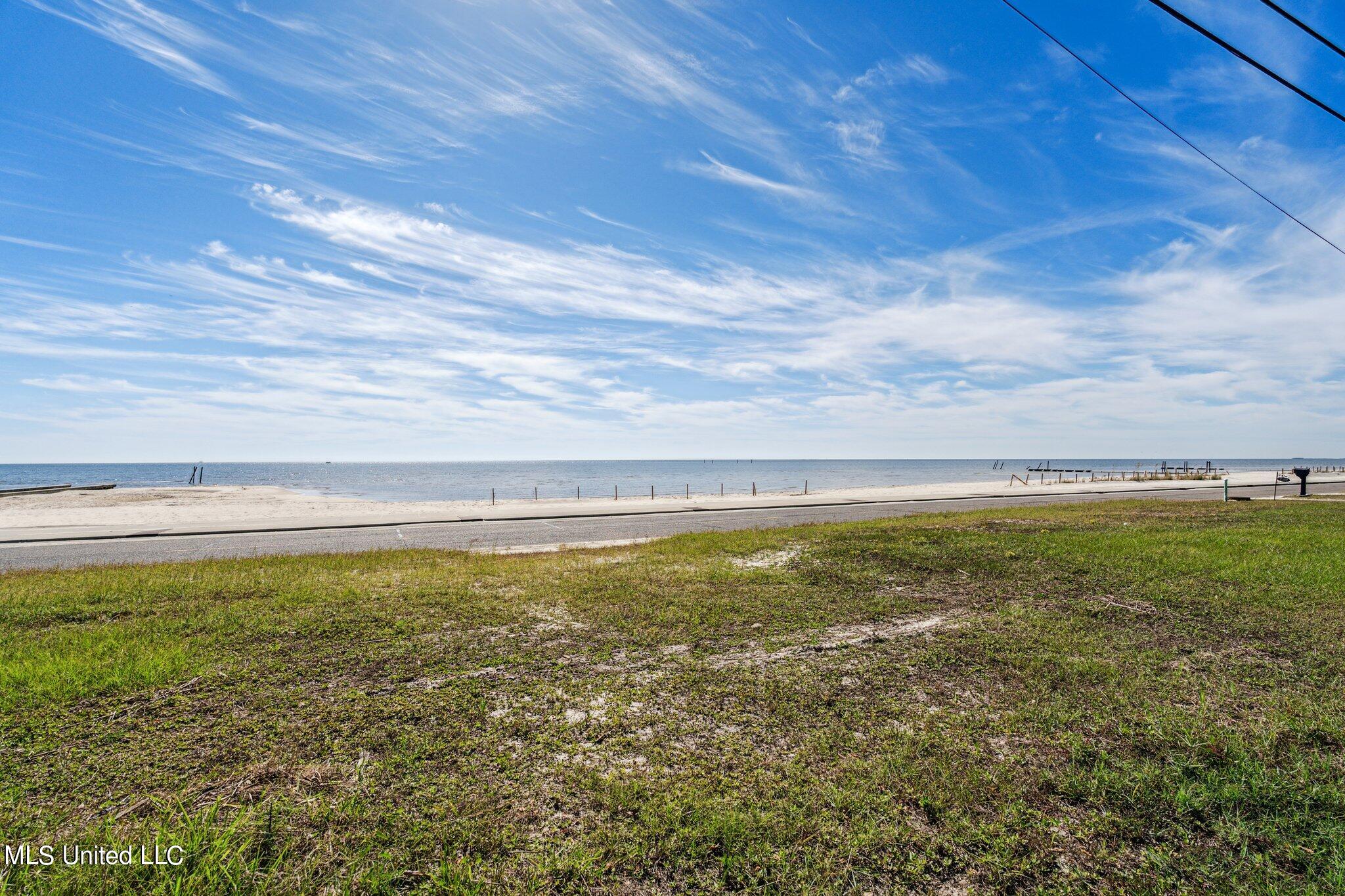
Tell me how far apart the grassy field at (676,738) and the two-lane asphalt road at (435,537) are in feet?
23.4

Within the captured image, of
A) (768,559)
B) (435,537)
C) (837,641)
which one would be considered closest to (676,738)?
(837,641)

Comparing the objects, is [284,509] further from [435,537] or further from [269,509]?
[435,537]

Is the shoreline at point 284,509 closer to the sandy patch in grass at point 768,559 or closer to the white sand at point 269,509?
the white sand at point 269,509

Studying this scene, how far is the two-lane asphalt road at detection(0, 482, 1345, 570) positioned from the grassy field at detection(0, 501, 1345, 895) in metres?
7.12

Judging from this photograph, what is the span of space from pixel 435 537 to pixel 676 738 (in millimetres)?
18317

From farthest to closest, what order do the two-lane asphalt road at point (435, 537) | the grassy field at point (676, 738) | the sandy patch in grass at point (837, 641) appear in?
the two-lane asphalt road at point (435, 537)
the sandy patch in grass at point (837, 641)
the grassy field at point (676, 738)

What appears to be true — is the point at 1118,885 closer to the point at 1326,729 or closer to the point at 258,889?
the point at 1326,729

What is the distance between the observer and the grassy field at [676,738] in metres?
3.73

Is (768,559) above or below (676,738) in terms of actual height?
above

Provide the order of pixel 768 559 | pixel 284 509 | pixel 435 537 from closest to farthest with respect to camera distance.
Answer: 1. pixel 768 559
2. pixel 435 537
3. pixel 284 509

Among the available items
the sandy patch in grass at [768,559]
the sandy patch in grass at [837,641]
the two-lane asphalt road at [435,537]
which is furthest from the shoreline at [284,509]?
the sandy patch in grass at [837,641]

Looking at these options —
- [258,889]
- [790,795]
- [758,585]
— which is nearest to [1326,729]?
[790,795]

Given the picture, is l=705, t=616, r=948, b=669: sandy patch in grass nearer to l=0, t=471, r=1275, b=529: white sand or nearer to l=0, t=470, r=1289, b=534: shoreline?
l=0, t=470, r=1289, b=534: shoreline

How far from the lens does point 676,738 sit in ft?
17.6
